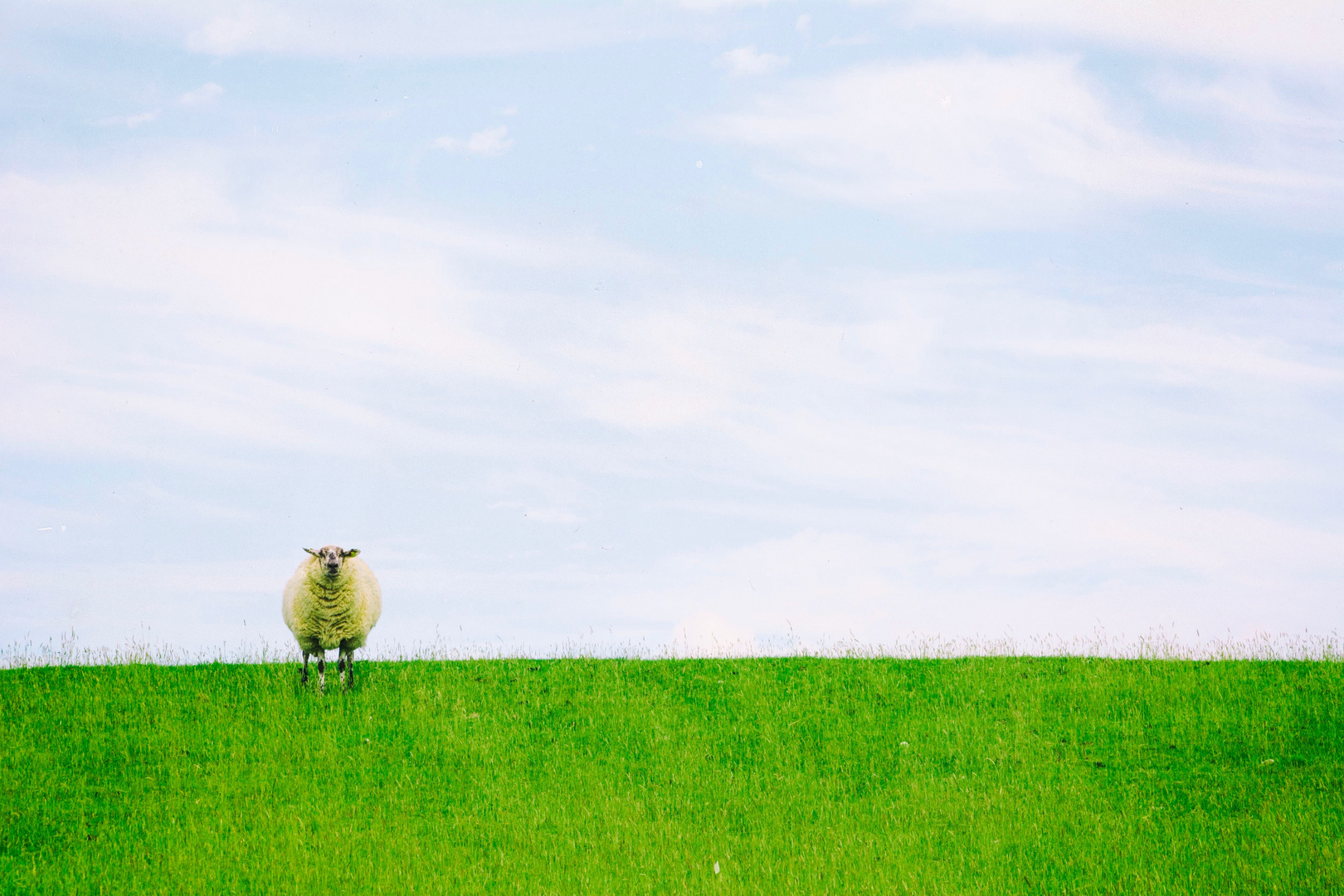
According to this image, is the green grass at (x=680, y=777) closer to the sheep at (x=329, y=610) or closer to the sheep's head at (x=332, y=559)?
the sheep at (x=329, y=610)

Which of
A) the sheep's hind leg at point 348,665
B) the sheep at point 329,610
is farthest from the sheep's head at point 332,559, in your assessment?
the sheep's hind leg at point 348,665

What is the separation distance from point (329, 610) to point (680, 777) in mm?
7353

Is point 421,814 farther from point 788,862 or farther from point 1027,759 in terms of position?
point 1027,759

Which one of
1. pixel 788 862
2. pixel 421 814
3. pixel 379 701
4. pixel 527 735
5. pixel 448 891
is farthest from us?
pixel 379 701

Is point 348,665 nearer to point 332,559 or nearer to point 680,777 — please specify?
point 332,559

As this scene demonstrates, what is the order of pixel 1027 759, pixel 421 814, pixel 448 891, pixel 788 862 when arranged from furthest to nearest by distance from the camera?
pixel 1027 759, pixel 421 814, pixel 788 862, pixel 448 891

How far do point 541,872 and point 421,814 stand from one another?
2702 millimetres

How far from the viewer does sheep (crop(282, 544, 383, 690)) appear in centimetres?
1897

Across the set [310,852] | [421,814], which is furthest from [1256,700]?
[310,852]

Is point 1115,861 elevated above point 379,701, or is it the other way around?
point 379,701

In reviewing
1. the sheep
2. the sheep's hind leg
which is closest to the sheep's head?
the sheep

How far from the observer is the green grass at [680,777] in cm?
1212

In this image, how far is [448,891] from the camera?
11.5m

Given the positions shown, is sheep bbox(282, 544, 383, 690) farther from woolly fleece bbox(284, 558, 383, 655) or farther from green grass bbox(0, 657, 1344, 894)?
green grass bbox(0, 657, 1344, 894)
